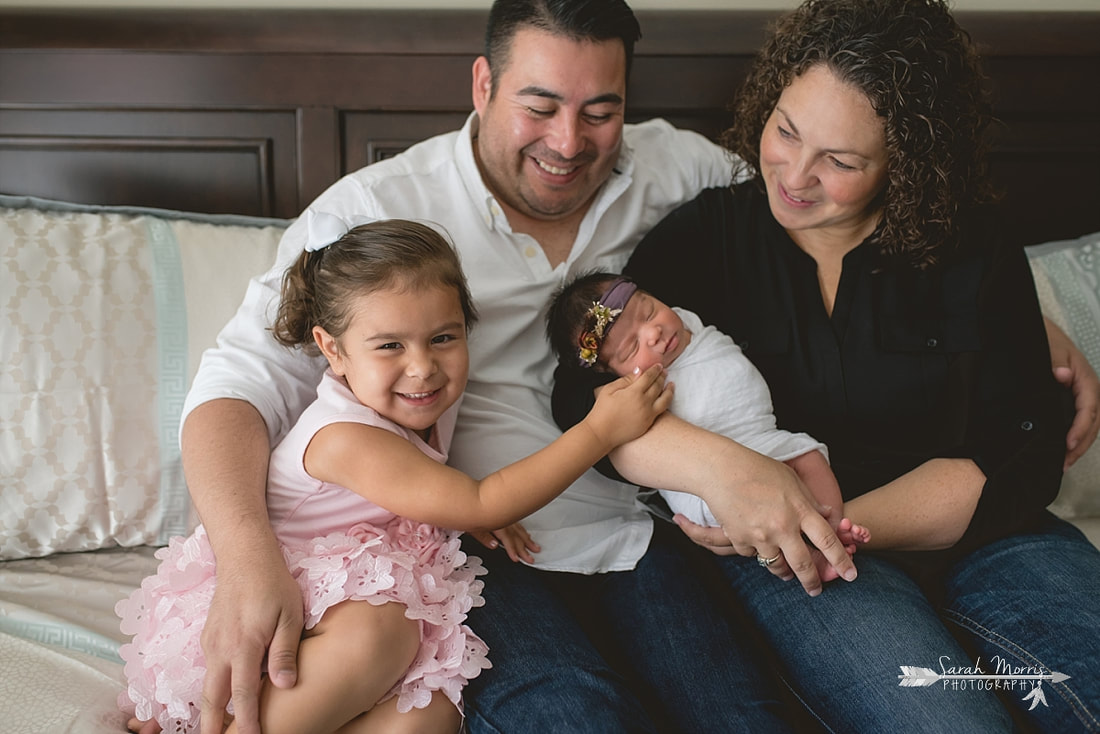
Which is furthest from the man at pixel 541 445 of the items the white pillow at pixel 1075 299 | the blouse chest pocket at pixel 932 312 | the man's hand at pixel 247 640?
the white pillow at pixel 1075 299

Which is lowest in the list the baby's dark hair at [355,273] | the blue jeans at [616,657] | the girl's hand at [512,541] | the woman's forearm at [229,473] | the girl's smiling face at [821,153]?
the blue jeans at [616,657]

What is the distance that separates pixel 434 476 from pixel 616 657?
0.47 m

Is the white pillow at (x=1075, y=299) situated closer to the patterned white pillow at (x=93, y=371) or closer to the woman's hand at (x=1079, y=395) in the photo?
the woman's hand at (x=1079, y=395)

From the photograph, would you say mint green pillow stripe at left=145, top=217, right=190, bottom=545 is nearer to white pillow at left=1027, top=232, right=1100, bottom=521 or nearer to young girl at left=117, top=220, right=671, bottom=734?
young girl at left=117, top=220, right=671, bottom=734

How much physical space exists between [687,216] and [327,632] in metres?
1.07

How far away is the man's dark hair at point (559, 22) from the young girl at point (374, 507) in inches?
18.3

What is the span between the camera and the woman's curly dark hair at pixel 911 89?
1587 mm

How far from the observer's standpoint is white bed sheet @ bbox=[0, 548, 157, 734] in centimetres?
135

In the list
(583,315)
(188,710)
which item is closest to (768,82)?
(583,315)

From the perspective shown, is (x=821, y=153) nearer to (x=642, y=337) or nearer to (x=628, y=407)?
(x=642, y=337)

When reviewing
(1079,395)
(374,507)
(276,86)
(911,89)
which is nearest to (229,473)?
(374,507)

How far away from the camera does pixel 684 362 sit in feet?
5.55

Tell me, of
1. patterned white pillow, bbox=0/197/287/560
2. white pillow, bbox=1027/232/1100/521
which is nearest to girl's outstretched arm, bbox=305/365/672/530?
patterned white pillow, bbox=0/197/287/560

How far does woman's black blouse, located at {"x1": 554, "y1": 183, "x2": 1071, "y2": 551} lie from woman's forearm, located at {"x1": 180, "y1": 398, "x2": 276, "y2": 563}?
0.56m
